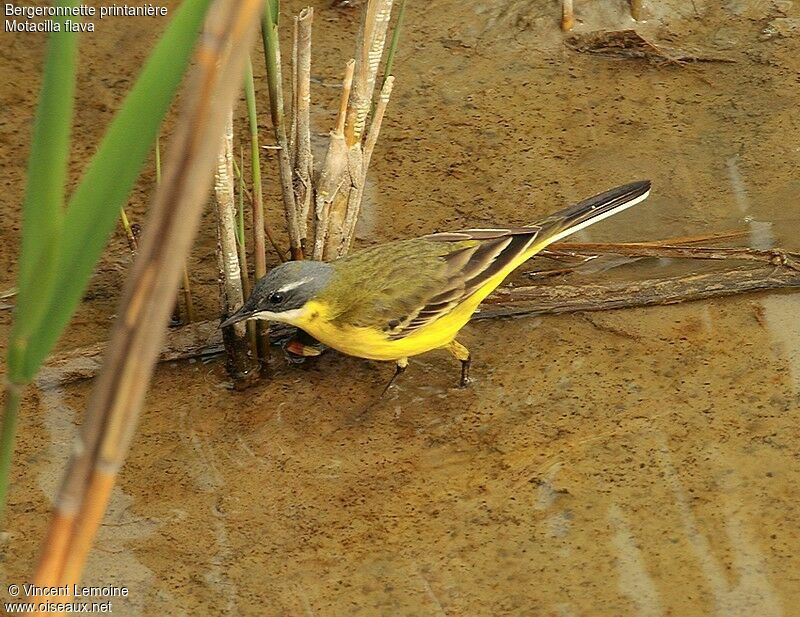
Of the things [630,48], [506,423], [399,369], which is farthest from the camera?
[630,48]

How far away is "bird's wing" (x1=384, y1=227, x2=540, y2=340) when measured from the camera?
527cm

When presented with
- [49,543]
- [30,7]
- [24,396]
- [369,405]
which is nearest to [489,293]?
[369,405]

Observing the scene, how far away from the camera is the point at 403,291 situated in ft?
17.4

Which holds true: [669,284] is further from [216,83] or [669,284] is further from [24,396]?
[216,83]

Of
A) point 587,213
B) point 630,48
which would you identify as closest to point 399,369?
point 587,213

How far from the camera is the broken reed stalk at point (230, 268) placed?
468 cm

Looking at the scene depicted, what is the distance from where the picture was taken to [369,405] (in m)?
5.36

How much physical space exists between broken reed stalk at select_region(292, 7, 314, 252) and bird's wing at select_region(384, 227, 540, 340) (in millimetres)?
700

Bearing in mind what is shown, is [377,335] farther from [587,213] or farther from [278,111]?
[587,213]

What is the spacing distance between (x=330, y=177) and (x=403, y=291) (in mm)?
656

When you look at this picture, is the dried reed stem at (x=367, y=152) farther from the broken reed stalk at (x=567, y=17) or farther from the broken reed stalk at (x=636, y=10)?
the broken reed stalk at (x=636, y=10)

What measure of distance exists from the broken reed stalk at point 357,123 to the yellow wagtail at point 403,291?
0.19 m

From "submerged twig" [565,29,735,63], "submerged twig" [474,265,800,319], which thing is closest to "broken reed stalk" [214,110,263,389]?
"submerged twig" [474,265,800,319]

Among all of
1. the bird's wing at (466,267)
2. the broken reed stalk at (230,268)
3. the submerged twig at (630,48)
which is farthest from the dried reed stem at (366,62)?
the submerged twig at (630,48)
